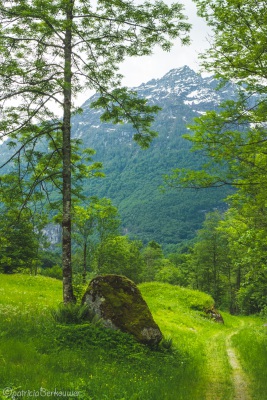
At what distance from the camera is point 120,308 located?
1351 centimetres

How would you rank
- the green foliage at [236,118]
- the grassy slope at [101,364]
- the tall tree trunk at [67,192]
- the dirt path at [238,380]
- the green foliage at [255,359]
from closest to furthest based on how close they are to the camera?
the grassy slope at [101,364] < the dirt path at [238,380] < the green foliage at [255,359] < the green foliage at [236,118] < the tall tree trunk at [67,192]

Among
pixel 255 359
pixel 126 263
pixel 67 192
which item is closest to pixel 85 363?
pixel 67 192

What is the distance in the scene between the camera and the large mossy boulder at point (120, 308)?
42.9 ft

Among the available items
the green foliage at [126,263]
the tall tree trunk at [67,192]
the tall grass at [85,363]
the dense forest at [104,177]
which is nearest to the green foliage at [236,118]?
the dense forest at [104,177]

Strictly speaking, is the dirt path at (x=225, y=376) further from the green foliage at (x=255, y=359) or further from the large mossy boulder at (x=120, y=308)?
the large mossy boulder at (x=120, y=308)

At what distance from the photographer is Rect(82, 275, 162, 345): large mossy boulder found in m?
13.1

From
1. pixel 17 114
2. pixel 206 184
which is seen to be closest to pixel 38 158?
pixel 17 114

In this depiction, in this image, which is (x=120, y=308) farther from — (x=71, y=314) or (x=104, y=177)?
(x=104, y=177)

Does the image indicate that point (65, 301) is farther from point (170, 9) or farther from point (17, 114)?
point (170, 9)

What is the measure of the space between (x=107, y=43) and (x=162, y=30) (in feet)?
7.92

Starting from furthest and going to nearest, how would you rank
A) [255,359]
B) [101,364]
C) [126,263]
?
[126,263], [255,359], [101,364]

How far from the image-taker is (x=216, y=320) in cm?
3122

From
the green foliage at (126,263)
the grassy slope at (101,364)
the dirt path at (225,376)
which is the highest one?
the grassy slope at (101,364)

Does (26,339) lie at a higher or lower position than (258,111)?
lower
